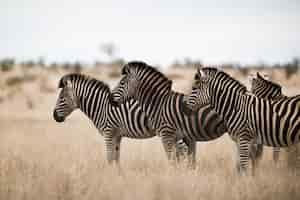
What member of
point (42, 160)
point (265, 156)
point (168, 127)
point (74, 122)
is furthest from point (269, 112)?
point (74, 122)

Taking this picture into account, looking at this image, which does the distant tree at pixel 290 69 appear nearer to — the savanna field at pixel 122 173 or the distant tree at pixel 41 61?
the savanna field at pixel 122 173

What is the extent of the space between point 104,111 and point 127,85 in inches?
33.5

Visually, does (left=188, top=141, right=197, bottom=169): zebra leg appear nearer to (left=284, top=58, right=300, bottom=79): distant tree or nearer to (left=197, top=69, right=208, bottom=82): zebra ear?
(left=197, top=69, right=208, bottom=82): zebra ear

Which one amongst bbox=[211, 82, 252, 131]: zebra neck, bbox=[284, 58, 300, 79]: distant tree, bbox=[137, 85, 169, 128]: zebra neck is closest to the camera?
bbox=[211, 82, 252, 131]: zebra neck

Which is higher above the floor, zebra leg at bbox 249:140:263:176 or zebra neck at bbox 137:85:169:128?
zebra neck at bbox 137:85:169:128

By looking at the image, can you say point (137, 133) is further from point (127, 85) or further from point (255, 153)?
point (255, 153)

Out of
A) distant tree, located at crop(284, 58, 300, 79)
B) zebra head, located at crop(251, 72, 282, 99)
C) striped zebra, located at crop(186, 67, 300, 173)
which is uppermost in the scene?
distant tree, located at crop(284, 58, 300, 79)

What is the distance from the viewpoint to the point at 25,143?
456 inches

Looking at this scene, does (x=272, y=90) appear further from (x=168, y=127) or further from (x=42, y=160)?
(x=42, y=160)

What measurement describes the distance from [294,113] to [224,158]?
98.1 inches

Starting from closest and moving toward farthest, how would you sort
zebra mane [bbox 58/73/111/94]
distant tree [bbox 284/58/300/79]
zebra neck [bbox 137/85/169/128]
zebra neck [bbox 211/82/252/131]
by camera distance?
zebra neck [bbox 211/82/252/131] → zebra neck [bbox 137/85/169/128] → zebra mane [bbox 58/73/111/94] → distant tree [bbox 284/58/300/79]

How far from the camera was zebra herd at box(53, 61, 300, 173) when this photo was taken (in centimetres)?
741

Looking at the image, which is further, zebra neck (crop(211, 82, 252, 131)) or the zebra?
the zebra

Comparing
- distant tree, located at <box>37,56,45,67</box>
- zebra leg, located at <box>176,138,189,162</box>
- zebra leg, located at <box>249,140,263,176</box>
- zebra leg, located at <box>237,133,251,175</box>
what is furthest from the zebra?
distant tree, located at <box>37,56,45,67</box>
